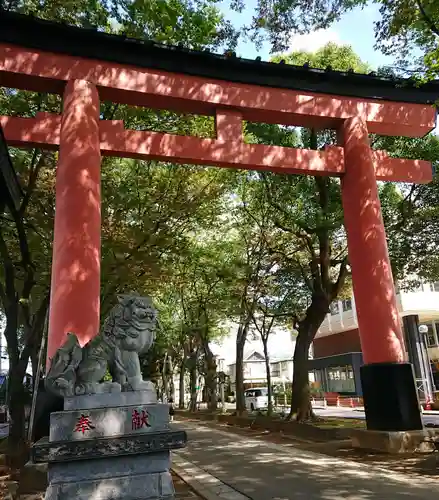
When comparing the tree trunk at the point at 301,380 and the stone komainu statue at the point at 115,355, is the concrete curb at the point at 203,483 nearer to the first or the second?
the stone komainu statue at the point at 115,355

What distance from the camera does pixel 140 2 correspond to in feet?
24.7

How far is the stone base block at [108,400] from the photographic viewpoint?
4.52 meters

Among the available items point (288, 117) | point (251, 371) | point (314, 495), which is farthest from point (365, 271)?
point (251, 371)

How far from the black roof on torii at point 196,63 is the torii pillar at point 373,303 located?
0.96 meters

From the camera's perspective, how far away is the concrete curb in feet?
21.9

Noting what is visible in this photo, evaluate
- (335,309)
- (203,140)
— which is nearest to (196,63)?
(203,140)

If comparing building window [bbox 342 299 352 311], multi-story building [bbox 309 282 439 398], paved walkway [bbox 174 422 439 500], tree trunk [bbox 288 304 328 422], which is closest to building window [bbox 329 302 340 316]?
multi-story building [bbox 309 282 439 398]

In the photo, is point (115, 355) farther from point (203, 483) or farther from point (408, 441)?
point (408, 441)

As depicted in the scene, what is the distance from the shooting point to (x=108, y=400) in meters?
4.59

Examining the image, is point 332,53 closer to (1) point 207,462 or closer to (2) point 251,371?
(1) point 207,462

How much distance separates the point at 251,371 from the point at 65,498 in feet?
173

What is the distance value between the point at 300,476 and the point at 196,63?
803cm

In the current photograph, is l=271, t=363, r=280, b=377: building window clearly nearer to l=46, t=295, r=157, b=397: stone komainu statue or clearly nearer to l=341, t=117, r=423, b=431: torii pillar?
l=341, t=117, r=423, b=431: torii pillar

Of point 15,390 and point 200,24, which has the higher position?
point 200,24
